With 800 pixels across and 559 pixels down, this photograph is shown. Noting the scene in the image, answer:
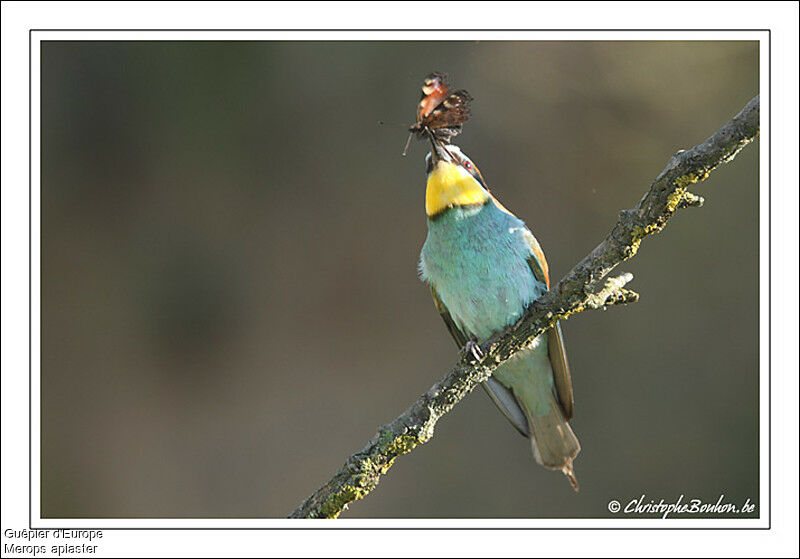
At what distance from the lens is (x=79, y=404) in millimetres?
1891

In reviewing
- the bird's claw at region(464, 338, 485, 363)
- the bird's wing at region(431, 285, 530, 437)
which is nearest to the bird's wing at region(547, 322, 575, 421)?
the bird's wing at region(431, 285, 530, 437)

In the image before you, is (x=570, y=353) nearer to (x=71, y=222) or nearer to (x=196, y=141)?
(x=196, y=141)

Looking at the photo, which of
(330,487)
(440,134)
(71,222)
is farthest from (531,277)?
(71,222)

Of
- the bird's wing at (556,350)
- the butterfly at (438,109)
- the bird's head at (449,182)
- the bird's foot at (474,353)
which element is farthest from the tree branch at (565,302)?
the butterfly at (438,109)

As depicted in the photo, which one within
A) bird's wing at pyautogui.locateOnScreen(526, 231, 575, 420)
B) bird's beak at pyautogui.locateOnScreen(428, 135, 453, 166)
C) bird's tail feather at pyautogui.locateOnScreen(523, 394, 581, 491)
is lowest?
bird's tail feather at pyautogui.locateOnScreen(523, 394, 581, 491)

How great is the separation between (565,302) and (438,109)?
0.51 m

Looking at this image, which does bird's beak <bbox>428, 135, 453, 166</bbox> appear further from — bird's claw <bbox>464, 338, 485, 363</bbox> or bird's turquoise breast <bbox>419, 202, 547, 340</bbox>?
bird's claw <bbox>464, 338, 485, 363</bbox>

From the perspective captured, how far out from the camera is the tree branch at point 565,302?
3.69ft

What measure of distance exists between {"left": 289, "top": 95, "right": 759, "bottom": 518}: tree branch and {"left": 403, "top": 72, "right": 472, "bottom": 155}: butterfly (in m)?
0.45

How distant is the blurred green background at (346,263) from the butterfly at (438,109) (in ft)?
0.62

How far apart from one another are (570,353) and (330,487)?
3.11ft

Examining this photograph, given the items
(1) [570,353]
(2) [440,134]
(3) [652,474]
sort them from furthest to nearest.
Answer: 1. (1) [570,353]
2. (3) [652,474]
3. (2) [440,134]

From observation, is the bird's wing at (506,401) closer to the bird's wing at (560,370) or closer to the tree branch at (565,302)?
the bird's wing at (560,370)

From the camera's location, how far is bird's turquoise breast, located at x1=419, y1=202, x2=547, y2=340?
5.09 ft
